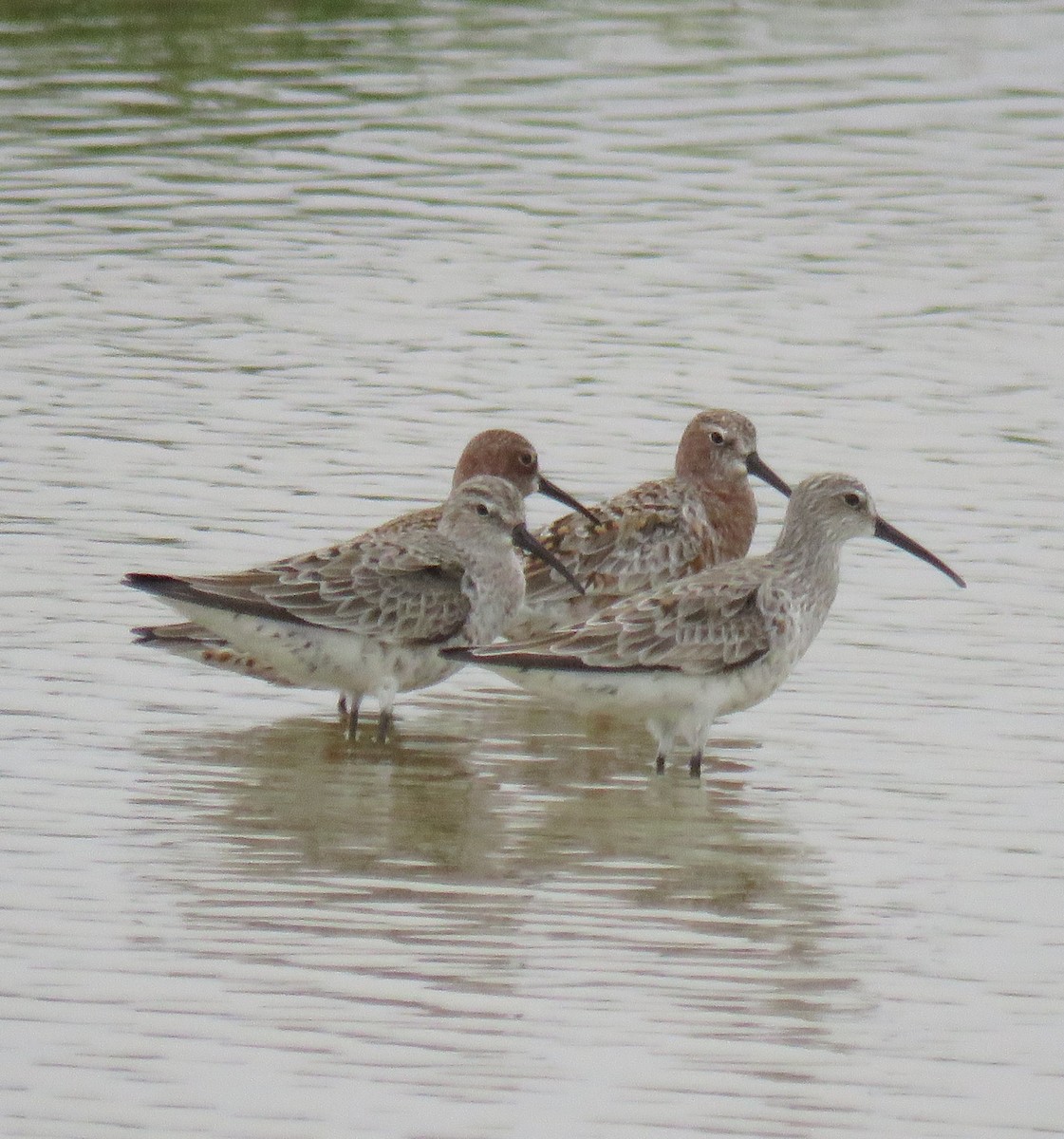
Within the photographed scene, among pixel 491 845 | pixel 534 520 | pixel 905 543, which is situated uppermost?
pixel 905 543

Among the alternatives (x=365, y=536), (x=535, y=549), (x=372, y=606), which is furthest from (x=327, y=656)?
(x=535, y=549)

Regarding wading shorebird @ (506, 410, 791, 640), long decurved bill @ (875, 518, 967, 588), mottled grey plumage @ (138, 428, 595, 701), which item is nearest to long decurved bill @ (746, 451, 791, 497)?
wading shorebird @ (506, 410, 791, 640)

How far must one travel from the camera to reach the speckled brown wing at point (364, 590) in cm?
1169

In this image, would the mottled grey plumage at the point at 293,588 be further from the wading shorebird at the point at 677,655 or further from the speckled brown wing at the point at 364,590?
the wading shorebird at the point at 677,655

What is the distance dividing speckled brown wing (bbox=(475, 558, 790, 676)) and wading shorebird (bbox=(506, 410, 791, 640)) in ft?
→ 4.44

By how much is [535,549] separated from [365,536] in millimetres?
820

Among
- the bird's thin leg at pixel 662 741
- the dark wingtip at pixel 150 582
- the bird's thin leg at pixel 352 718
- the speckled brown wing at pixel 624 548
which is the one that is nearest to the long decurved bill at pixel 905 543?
the speckled brown wing at pixel 624 548

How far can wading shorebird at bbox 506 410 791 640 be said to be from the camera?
43.7 ft

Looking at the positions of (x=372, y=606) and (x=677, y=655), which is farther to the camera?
(x=372, y=606)

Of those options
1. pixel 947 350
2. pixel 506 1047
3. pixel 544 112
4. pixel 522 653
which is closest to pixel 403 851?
pixel 522 653

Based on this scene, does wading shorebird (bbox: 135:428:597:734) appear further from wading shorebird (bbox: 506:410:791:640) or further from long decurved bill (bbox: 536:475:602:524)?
wading shorebird (bbox: 506:410:791:640)

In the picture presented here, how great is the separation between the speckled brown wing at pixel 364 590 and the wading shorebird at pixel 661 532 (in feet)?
2.88

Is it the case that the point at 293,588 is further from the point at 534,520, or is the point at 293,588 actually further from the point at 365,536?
the point at 534,520

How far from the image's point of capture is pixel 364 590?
11914mm
